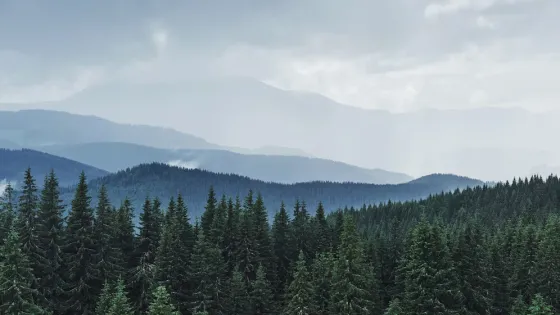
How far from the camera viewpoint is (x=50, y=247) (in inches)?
2359

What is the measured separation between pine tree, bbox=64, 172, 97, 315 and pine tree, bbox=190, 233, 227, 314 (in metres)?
11.4

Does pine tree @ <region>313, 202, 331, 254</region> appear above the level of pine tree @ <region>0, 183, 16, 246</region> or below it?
below

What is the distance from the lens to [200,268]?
59719mm

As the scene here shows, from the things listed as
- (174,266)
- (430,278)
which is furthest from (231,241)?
(430,278)

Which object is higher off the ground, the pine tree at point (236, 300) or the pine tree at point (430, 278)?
the pine tree at point (430, 278)

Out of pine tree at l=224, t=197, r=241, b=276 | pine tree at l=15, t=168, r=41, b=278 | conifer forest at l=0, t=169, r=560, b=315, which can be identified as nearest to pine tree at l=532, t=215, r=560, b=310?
conifer forest at l=0, t=169, r=560, b=315

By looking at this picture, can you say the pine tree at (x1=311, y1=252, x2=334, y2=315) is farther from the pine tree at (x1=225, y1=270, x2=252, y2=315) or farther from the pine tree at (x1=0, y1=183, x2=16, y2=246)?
the pine tree at (x1=0, y1=183, x2=16, y2=246)

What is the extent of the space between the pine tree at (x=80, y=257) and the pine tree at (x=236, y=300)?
48.8ft

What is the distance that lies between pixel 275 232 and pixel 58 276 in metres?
40.1

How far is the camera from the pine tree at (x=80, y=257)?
60.5m

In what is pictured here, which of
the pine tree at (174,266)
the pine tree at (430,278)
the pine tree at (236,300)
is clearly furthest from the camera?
the pine tree at (236,300)

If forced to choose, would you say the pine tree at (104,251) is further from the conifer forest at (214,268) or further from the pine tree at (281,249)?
the pine tree at (281,249)

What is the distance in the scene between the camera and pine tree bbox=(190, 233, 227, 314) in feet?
193

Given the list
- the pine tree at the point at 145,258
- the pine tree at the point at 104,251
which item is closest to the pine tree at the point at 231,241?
the pine tree at the point at 145,258
